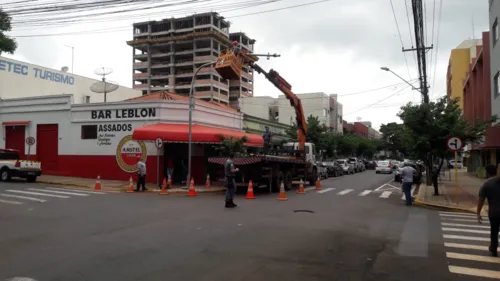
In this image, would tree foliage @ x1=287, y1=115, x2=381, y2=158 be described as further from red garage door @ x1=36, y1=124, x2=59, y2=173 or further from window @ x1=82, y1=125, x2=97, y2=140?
red garage door @ x1=36, y1=124, x2=59, y2=173

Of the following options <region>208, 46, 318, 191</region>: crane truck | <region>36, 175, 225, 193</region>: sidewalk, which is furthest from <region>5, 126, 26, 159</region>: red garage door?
<region>208, 46, 318, 191</region>: crane truck

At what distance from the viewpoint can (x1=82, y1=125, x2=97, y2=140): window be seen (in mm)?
25422

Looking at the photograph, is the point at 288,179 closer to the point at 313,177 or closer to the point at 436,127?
the point at 313,177

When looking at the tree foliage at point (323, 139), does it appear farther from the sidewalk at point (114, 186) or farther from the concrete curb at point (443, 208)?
the concrete curb at point (443, 208)

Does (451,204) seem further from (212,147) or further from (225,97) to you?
(225,97)

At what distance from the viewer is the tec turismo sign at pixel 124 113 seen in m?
23.8

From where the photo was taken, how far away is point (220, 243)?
7992 millimetres

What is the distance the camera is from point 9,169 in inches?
877

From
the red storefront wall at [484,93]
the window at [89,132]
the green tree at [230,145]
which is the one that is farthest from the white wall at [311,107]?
the green tree at [230,145]

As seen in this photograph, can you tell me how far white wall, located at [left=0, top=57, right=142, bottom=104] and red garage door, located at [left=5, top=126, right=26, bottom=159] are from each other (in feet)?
16.5

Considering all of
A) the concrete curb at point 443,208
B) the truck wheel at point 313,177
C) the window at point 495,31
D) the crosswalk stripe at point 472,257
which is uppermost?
the window at point 495,31

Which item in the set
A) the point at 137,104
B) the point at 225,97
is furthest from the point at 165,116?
the point at 225,97

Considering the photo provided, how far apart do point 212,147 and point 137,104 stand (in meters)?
5.18

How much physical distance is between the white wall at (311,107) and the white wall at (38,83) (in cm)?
3465
